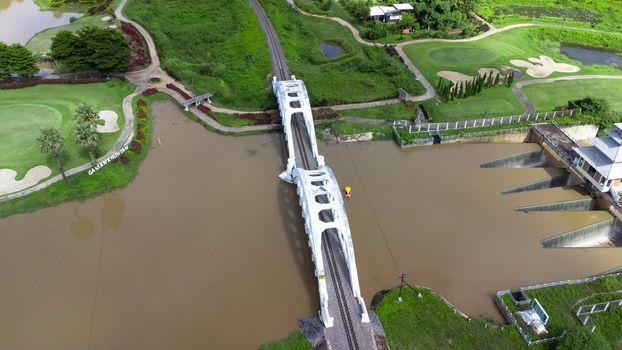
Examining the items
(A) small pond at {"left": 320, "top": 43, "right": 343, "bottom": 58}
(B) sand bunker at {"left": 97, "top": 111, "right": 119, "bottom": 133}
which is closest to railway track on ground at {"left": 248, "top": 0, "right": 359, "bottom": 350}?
(A) small pond at {"left": 320, "top": 43, "right": 343, "bottom": 58}

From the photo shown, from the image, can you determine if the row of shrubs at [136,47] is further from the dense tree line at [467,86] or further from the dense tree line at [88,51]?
the dense tree line at [467,86]

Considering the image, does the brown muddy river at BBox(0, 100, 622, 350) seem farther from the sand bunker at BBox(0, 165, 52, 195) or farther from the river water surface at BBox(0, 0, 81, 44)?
the river water surface at BBox(0, 0, 81, 44)

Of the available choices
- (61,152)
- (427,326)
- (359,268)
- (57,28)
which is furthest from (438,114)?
(57,28)

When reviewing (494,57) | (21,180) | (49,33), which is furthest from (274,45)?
(21,180)

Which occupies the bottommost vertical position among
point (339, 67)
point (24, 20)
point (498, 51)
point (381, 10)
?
point (339, 67)

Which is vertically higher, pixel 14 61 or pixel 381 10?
pixel 14 61

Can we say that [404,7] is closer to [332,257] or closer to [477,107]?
[477,107]

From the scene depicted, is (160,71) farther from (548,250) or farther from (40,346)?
(548,250)
